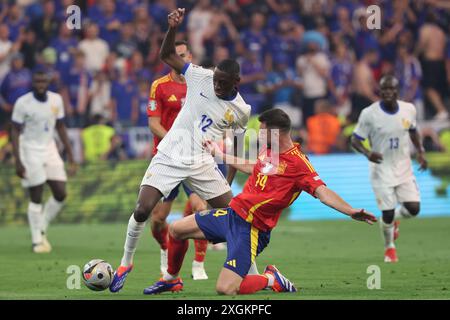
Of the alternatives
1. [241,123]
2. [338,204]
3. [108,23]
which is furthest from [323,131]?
[338,204]

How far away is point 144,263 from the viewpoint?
15.2 metres

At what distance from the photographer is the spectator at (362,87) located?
25.4 metres

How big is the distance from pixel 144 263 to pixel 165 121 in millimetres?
2225

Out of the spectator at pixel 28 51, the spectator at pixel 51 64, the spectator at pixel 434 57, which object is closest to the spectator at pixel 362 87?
the spectator at pixel 434 57

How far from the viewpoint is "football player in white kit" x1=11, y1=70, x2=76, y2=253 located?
58.1 feet

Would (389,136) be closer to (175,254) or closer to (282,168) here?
(282,168)

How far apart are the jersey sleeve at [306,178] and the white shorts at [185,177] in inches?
55.1

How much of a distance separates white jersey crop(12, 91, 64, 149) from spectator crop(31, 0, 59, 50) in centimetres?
763

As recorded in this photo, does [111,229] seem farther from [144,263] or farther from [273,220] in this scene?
[273,220]

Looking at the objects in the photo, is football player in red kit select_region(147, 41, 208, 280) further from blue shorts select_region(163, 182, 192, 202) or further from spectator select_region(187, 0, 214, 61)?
spectator select_region(187, 0, 214, 61)

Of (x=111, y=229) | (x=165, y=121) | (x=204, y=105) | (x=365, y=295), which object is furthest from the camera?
(x=111, y=229)

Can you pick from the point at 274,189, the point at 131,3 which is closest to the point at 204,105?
the point at 274,189

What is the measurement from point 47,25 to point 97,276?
14839 mm

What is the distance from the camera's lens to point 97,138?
77.0 ft
